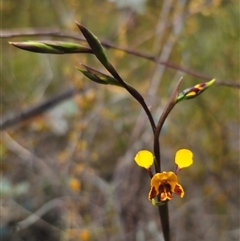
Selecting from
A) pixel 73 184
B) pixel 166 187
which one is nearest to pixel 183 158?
pixel 166 187

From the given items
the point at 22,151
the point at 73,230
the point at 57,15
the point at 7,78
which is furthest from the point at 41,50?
Answer: the point at 57,15

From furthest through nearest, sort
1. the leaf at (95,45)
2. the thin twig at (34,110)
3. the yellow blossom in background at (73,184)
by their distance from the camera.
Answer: the thin twig at (34,110) → the yellow blossom in background at (73,184) → the leaf at (95,45)

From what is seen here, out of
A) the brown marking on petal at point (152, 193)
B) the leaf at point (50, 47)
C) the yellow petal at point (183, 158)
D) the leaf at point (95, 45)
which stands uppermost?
the leaf at point (50, 47)

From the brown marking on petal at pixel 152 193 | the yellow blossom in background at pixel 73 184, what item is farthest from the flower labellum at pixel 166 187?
the yellow blossom in background at pixel 73 184

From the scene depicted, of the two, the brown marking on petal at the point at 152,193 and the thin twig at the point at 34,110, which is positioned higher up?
the thin twig at the point at 34,110

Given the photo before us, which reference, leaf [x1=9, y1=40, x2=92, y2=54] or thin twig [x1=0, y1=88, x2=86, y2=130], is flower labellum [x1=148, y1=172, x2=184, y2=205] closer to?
leaf [x1=9, y1=40, x2=92, y2=54]

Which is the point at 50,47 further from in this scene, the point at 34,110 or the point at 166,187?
the point at 34,110

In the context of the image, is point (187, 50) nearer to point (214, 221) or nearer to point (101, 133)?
point (101, 133)

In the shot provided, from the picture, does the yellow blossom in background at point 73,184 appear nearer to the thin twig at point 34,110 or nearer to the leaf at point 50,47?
the thin twig at point 34,110

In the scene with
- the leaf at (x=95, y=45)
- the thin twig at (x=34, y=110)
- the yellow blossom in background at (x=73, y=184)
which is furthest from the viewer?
the thin twig at (x=34, y=110)

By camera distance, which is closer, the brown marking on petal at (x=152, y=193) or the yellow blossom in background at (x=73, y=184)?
the brown marking on petal at (x=152, y=193)
